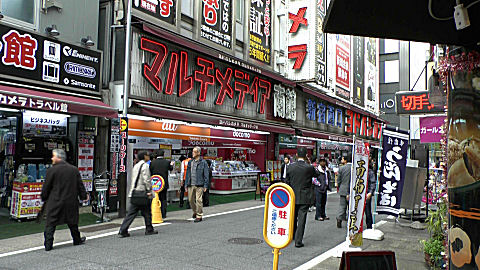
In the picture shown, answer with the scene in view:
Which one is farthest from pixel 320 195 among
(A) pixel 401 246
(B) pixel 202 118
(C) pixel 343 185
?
(B) pixel 202 118

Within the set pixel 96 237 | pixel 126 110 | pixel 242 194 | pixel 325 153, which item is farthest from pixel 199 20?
pixel 325 153

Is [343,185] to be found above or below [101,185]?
above

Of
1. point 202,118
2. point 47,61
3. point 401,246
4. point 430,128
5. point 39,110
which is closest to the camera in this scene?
point 401,246

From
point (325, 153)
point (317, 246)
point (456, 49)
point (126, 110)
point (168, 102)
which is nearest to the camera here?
point (456, 49)

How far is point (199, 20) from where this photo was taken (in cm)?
1466

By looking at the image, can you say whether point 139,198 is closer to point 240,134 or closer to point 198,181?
point 198,181

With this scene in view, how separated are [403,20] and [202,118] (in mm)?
10199

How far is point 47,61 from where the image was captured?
33.4 ft

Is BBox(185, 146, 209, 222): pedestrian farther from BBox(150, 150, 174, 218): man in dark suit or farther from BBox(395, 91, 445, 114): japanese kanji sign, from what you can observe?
BBox(395, 91, 445, 114): japanese kanji sign

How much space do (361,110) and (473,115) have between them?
88.9 ft

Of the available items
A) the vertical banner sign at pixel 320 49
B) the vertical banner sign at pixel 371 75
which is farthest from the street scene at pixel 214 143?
the vertical banner sign at pixel 371 75

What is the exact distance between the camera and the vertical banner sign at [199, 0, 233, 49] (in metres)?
15.0

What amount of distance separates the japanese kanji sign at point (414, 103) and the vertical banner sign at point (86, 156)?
9.22 meters

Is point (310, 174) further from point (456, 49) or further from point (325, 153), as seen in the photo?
point (325, 153)
